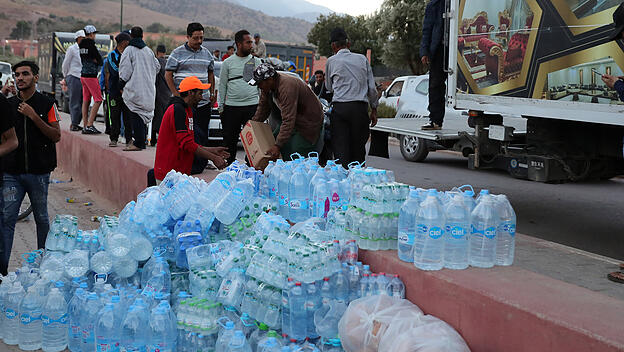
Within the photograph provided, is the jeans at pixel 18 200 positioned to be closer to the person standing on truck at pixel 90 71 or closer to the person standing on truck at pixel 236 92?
the person standing on truck at pixel 236 92

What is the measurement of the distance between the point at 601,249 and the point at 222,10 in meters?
138

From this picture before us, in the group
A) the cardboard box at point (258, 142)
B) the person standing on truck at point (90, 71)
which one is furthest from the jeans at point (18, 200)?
the person standing on truck at point (90, 71)

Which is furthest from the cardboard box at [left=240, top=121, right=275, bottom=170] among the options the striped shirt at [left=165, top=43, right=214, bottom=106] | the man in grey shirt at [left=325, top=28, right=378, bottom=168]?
the striped shirt at [left=165, top=43, right=214, bottom=106]

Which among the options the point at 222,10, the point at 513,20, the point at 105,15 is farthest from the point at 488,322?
the point at 222,10

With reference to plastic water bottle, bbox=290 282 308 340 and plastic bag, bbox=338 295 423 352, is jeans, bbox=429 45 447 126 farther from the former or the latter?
plastic bag, bbox=338 295 423 352

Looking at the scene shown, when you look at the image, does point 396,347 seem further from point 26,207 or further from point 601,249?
point 26,207

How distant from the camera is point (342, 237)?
4.49 m

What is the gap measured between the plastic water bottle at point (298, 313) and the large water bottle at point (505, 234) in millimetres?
1262

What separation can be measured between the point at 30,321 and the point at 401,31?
28.3m

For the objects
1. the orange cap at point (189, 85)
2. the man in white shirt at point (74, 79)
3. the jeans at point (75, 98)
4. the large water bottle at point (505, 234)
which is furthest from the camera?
the jeans at point (75, 98)

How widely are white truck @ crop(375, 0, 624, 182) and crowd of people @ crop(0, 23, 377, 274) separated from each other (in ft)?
4.63

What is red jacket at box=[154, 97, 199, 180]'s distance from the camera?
6.46 meters

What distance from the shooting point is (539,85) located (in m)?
6.90

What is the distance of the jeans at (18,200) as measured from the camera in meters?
5.84
